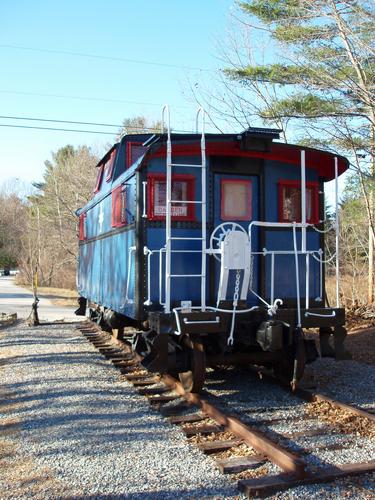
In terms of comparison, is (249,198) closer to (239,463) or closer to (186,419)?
(186,419)

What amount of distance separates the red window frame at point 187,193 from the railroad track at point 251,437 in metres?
2.26

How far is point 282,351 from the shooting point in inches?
278

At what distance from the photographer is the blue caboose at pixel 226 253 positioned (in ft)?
20.8

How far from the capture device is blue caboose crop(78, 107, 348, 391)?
249 inches

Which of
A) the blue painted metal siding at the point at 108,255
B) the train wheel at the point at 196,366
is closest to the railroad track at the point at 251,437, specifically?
the train wheel at the point at 196,366

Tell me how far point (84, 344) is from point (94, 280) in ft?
4.77

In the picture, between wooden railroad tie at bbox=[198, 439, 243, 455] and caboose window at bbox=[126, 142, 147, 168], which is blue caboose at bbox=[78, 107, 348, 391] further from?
wooden railroad tie at bbox=[198, 439, 243, 455]

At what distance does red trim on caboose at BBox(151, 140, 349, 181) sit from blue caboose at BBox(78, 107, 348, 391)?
0.05 ft

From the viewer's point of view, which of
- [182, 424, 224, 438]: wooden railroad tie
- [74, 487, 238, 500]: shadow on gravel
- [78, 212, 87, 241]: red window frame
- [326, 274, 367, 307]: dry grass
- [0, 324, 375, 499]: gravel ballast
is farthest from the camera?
[326, 274, 367, 307]: dry grass

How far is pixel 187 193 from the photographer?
677 cm

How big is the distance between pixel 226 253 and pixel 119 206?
2192 mm

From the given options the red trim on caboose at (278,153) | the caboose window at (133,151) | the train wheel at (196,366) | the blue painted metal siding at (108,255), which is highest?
the caboose window at (133,151)

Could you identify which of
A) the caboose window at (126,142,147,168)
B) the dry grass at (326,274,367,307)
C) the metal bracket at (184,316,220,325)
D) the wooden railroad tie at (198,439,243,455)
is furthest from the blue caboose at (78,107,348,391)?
the dry grass at (326,274,367,307)

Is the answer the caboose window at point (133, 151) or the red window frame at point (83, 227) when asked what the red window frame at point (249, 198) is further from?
the red window frame at point (83, 227)
